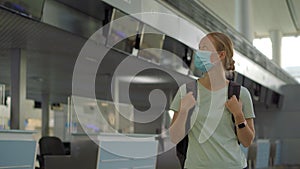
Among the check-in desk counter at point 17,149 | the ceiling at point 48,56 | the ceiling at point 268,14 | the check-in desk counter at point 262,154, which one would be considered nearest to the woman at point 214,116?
the check-in desk counter at point 17,149

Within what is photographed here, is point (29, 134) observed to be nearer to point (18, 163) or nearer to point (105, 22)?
point (18, 163)

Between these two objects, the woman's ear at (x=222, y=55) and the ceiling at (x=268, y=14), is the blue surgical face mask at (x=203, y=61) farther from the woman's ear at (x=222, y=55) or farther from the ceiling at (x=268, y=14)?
the ceiling at (x=268, y=14)

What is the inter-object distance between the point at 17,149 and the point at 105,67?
3.80 m

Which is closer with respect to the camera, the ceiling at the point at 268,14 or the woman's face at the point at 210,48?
the woman's face at the point at 210,48

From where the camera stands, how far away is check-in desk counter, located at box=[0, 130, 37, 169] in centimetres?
345

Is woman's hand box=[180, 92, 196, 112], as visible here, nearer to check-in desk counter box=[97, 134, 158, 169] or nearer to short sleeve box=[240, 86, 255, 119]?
short sleeve box=[240, 86, 255, 119]

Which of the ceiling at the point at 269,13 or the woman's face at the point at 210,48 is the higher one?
the ceiling at the point at 269,13

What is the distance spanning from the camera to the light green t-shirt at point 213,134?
4.78ft

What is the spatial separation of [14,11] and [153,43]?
2.08 m

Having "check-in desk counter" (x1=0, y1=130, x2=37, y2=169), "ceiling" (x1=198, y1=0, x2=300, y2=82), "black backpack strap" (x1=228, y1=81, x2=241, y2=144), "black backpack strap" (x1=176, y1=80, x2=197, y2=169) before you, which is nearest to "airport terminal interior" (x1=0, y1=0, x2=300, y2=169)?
"check-in desk counter" (x1=0, y1=130, x2=37, y2=169)

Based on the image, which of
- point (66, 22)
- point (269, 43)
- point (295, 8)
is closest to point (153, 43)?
point (66, 22)

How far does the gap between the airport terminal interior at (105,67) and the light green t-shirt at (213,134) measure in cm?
19

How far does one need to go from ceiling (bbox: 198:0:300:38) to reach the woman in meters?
10.3

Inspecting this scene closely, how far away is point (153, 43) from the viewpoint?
18.3ft
